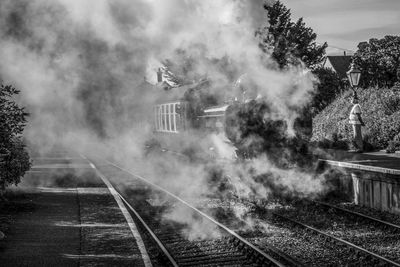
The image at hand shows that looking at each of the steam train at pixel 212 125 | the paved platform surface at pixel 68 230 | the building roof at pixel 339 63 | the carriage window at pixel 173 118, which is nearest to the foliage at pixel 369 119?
the carriage window at pixel 173 118

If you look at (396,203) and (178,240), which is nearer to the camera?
(178,240)

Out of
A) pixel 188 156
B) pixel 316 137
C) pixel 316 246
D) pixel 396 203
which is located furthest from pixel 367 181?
pixel 316 137

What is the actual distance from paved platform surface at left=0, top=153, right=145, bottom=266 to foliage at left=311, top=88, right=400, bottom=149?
995 cm

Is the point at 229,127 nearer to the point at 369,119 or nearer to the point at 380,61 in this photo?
the point at 369,119

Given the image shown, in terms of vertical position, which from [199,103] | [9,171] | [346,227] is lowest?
[346,227]

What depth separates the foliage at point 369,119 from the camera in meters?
17.6

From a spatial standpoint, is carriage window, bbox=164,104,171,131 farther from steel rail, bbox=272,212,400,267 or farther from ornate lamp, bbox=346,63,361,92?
steel rail, bbox=272,212,400,267

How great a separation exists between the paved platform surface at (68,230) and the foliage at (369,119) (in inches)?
392

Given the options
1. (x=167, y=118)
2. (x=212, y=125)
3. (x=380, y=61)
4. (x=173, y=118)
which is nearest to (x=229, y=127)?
(x=212, y=125)

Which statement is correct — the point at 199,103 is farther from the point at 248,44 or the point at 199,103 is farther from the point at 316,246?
the point at 316,246

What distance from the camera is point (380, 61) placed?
2114cm

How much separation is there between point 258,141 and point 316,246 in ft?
13.2

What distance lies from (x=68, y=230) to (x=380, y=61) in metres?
16.5

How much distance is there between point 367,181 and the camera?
36.7 feet
